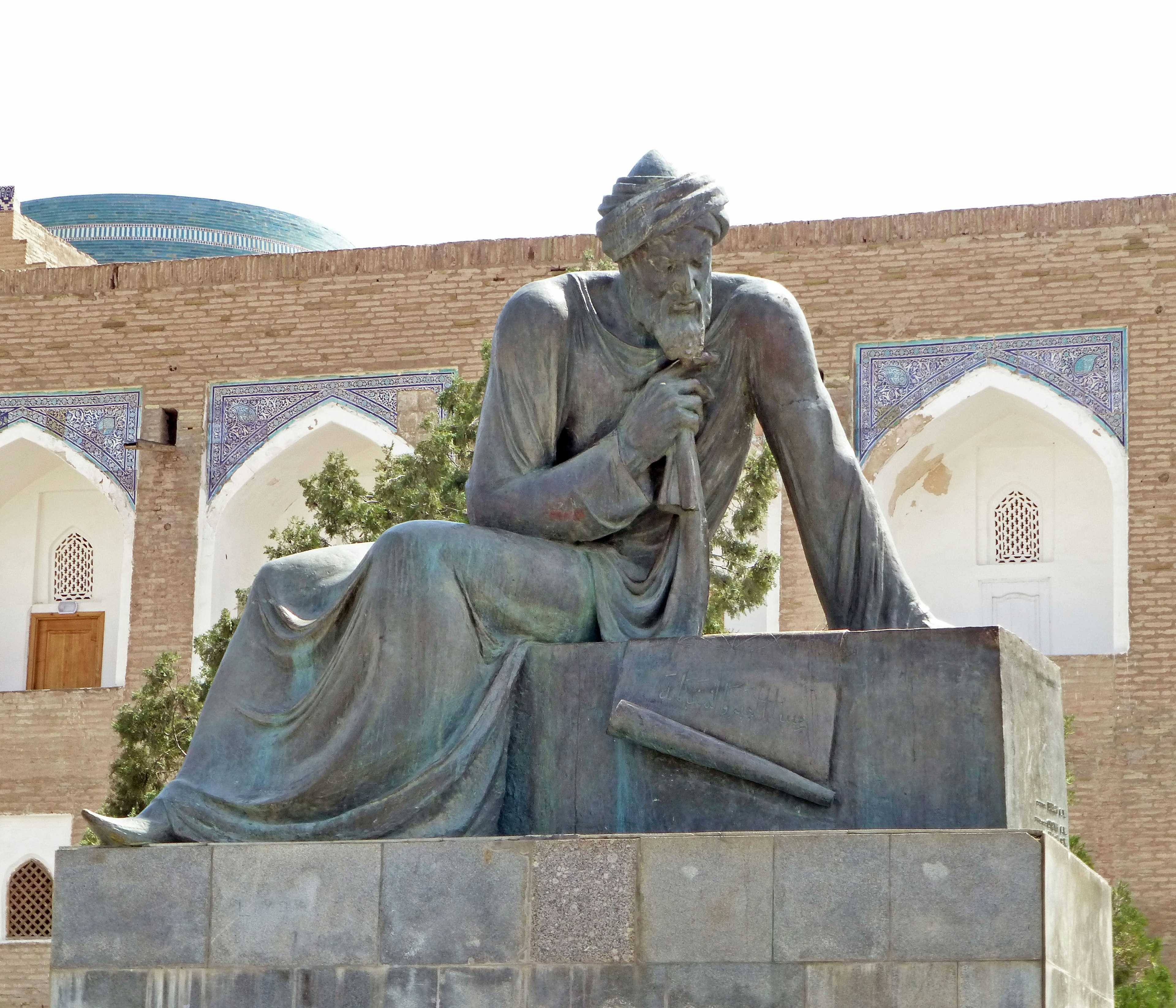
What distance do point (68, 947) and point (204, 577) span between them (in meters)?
11.6

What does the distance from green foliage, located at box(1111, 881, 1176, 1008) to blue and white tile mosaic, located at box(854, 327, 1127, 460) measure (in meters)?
3.36

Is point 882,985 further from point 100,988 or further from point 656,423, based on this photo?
point 100,988

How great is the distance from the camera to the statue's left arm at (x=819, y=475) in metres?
4.24

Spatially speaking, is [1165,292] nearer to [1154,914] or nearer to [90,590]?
[1154,914]

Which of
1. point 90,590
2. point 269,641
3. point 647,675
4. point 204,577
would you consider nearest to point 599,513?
point 647,675

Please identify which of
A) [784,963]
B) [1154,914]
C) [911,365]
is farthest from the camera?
[911,365]

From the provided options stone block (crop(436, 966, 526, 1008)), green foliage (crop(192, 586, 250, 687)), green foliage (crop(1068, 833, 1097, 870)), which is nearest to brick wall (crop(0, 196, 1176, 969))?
green foliage (crop(1068, 833, 1097, 870))

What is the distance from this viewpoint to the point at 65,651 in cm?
1628

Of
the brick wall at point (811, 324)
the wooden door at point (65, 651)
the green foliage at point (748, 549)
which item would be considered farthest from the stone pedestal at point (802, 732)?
the wooden door at point (65, 651)

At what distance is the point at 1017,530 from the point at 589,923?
38.0ft

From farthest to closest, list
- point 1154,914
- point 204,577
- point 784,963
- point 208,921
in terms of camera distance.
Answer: point 204,577 → point 1154,914 → point 208,921 → point 784,963

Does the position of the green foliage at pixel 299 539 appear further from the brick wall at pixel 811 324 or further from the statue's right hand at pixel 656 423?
the statue's right hand at pixel 656 423

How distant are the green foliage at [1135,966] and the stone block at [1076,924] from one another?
19.6 ft

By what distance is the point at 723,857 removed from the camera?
375 centimetres
